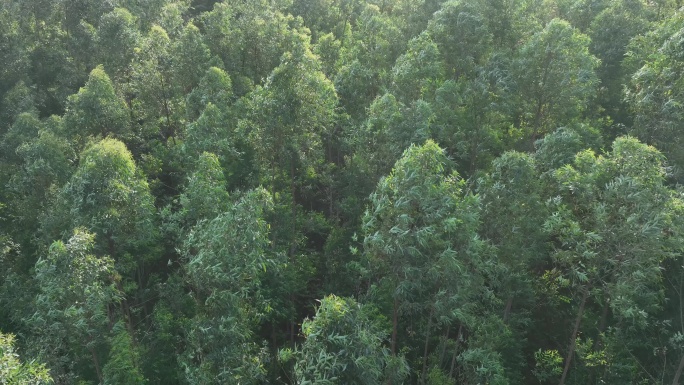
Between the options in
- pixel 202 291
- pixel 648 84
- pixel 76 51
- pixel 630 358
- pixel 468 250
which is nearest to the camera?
pixel 468 250

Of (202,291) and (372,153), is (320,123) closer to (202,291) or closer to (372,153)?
(372,153)

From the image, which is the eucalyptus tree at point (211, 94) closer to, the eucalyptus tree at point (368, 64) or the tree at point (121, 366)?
the eucalyptus tree at point (368, 64)

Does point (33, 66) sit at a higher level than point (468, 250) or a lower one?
lower

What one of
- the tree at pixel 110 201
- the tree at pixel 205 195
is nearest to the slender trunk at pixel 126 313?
Result: the tree at pixel 110 201

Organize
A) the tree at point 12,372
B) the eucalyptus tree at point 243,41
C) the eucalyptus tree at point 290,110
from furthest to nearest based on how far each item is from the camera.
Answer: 1. the eucalyptus tree at point 243,41
2. the eucalyptus tree at point 290,110
3. the tree at point 12,372

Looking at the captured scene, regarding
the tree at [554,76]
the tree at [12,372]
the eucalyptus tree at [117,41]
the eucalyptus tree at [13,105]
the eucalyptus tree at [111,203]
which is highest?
the tree at [554,76]


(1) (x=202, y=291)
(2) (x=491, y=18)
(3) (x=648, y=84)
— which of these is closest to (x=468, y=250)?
(1) (x=202, y=291)
